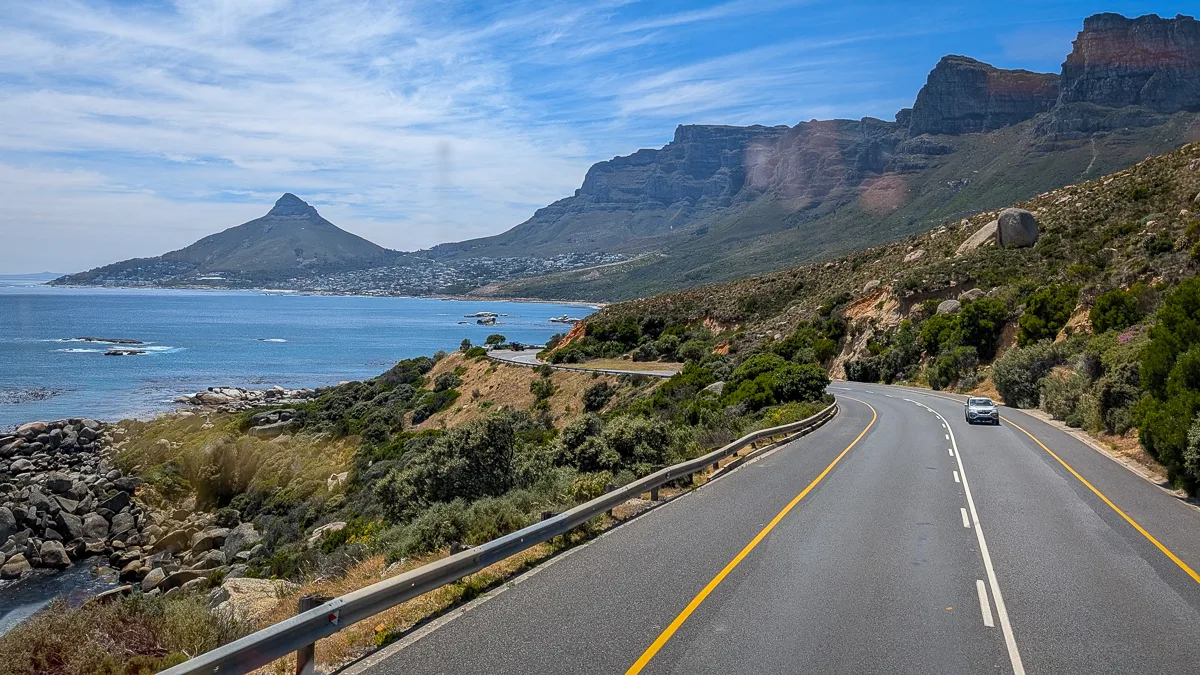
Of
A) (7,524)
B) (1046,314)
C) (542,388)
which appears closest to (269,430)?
(542,388)

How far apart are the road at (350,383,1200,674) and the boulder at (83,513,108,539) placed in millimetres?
25121

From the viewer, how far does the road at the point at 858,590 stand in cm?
623

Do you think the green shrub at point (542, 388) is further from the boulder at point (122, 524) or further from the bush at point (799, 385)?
the boulder at point (122, 524)

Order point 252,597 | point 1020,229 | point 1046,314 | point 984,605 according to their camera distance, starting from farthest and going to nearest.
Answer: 1. point 1020,229
2. point 1046,314
3. point 252,597
4. point 984,605

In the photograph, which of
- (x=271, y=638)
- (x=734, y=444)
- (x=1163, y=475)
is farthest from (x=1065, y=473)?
(x=271, y=638)

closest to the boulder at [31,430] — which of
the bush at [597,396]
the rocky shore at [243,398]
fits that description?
the rocky shore at [243,398]

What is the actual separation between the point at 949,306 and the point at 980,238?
41.5 ft

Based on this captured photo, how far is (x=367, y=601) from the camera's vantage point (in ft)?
20.1

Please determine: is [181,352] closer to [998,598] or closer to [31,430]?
[31,430]

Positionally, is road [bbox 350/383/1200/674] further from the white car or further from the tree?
the tree

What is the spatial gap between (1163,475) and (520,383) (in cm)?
3435

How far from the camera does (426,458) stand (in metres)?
16.5

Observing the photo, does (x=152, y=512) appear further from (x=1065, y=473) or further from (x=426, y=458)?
(x=1065, y=473)

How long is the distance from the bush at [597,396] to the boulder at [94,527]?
21006mm
